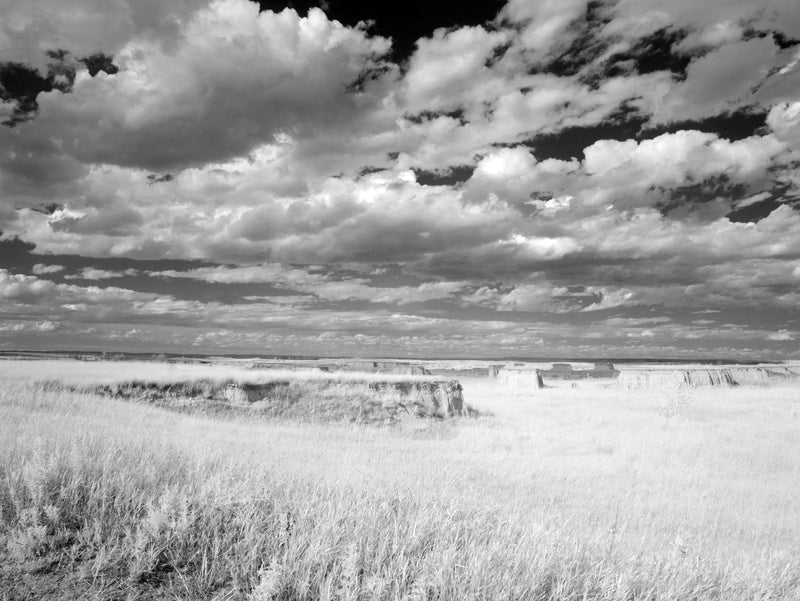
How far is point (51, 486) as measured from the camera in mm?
4535

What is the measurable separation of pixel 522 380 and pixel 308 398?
33046 mm

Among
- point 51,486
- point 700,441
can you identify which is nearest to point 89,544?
point 51,486

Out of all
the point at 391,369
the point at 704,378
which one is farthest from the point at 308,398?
the point at 704,378

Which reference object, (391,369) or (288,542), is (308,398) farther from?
(391,369)

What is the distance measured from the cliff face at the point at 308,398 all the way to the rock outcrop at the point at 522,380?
24419 millimetres

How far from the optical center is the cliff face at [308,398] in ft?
67.3

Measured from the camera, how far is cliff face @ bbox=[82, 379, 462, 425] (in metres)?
20.5

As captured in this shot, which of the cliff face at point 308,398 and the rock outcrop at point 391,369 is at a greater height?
the rock outcrop at point 391,369

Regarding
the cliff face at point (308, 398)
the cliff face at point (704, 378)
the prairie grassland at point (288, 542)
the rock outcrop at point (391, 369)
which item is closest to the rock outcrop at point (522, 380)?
the cliff face at point (704, 378)

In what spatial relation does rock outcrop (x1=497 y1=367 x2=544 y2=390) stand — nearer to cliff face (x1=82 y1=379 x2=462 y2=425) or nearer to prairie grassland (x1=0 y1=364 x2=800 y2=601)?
cliff face (x1=82 y1=379 x2=462 y2=425)

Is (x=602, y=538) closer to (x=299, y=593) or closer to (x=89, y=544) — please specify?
(x=299, y=593)

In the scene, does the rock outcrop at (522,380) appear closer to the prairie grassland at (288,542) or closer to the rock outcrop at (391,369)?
the rock outcrop at (391,369)

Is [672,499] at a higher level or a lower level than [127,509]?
lower

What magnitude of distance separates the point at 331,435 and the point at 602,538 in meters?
12.9
